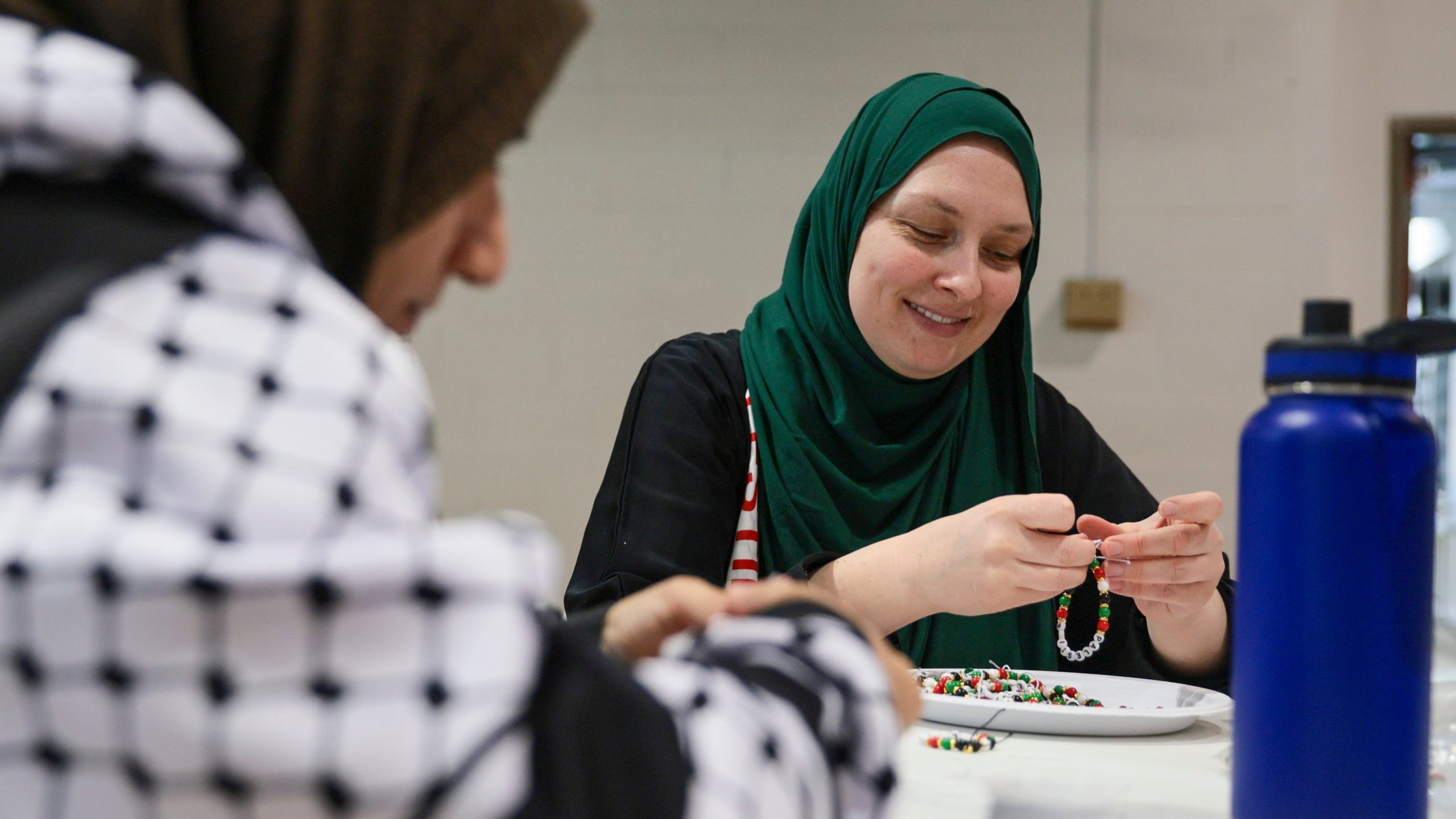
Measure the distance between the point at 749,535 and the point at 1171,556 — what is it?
0.50m

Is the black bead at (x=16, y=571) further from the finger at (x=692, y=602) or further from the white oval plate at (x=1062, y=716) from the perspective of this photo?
the white oval plate at (x=1062, y=716)

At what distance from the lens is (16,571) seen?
361 mm

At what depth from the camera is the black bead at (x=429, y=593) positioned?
38 centimetres

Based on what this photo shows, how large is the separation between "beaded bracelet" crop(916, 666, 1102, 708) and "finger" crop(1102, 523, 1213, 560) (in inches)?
5.1

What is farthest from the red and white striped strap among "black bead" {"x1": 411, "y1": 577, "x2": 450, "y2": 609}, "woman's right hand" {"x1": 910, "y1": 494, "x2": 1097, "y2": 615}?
"black bead" {"x1": 411, "y1": 577, "x2": 450, "y2": 609}

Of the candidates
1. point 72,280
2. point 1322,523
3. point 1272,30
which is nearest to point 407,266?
point 72,280

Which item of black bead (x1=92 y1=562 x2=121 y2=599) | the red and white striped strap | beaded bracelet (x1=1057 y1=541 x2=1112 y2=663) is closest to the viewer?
Answer: black bead (x1=92 y1=562 x2=121 y2=599)

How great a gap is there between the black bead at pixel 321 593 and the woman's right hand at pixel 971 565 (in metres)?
0.73

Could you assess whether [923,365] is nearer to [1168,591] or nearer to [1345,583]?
[1168,591]

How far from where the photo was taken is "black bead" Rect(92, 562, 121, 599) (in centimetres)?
36

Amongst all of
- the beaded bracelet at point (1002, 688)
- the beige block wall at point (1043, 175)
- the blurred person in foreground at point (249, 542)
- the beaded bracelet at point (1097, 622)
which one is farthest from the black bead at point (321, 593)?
the beige block wall at point (1043, 175)

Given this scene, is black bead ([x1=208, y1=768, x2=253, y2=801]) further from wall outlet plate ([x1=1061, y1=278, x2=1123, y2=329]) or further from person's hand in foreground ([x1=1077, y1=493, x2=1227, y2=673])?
wall outlet plate ([x1=1061, y1=278, x2=1123, y2=329])

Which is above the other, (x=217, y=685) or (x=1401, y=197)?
(x=1401, y=197)

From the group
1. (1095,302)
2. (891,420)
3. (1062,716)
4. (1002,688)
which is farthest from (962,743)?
(1095,302)
